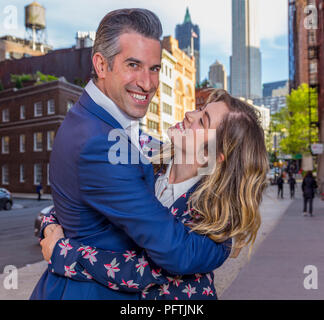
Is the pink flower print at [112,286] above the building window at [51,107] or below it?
below

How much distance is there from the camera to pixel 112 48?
1.65m

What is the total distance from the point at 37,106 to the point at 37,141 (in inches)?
147

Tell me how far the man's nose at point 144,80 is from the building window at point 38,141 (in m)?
42.5

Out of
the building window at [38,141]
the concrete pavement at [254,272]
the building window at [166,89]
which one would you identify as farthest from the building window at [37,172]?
the concrete pavement at [254,272]

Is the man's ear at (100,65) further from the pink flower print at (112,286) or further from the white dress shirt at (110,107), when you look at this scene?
the pink flower print at (112,286)

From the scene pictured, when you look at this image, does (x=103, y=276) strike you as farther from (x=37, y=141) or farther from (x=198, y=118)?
(x=37, y=141)

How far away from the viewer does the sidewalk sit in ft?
18.0

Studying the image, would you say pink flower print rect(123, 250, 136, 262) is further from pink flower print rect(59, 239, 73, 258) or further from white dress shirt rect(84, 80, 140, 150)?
white dress shirt rect(84, 80, 140, 150)

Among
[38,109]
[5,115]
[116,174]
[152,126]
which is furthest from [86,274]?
[152,126]

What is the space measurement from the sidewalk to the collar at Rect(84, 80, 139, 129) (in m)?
4.14

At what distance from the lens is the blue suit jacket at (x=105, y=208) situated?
146 cm

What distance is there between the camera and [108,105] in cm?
166

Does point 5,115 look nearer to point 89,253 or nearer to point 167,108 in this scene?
point 167,108

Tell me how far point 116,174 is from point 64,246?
0.42 m
